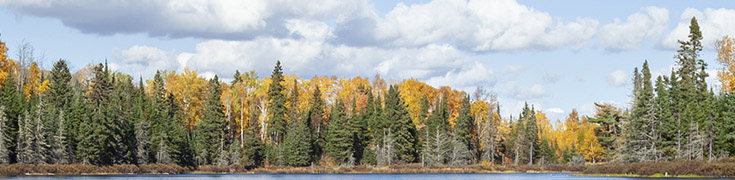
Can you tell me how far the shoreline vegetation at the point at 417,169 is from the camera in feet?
262

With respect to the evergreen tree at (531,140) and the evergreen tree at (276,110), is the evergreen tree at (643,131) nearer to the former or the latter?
the evergreen tree at (531,140)

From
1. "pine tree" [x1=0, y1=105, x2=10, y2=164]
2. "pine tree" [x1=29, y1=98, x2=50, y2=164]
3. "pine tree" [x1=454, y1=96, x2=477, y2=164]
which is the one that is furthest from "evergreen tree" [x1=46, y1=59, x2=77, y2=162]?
"pine tree" [x1=454, y1=96, x2=477, y2=164]

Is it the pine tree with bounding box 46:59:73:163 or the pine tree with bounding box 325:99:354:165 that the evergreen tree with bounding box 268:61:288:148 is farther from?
the pine tree with bounding box 46:59:73:163

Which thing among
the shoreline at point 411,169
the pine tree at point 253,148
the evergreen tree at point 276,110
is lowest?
the shoreline at point 411,169

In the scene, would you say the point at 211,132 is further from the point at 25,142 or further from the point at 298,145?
the point at 25,142

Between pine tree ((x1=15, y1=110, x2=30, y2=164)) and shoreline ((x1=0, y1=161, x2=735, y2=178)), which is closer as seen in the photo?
shoreline ((x1=0, y1=161, x2=735, y2=178))

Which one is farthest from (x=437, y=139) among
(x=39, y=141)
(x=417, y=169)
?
(x=39, y=141)

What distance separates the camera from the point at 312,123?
123 meters

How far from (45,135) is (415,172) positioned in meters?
46.7

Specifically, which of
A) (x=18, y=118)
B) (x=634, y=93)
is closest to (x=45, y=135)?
(x=18, y=118)

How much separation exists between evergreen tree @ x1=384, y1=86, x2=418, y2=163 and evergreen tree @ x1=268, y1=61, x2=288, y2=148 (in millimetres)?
14537

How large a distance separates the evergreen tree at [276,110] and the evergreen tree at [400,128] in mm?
14537

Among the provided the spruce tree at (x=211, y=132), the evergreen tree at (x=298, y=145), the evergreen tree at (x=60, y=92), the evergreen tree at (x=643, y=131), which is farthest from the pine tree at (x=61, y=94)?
the evergreen tree at (x=643, y=131)

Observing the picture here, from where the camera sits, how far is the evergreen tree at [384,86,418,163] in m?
119
